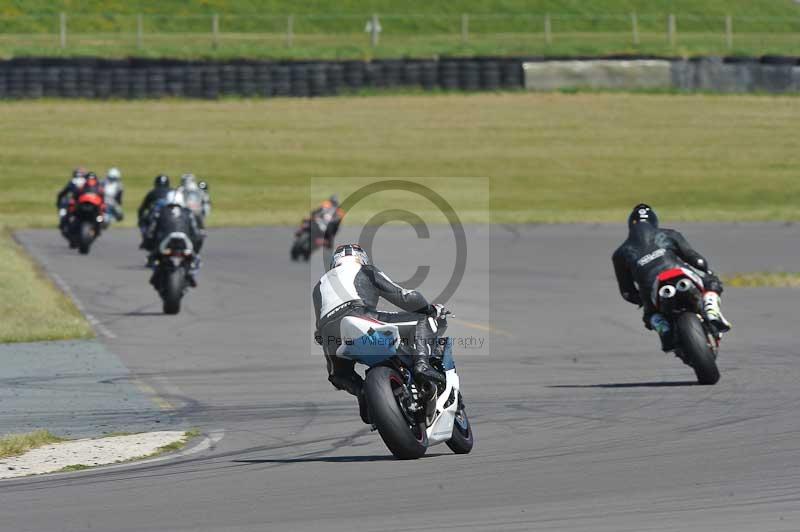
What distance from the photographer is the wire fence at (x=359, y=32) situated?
2172 inches

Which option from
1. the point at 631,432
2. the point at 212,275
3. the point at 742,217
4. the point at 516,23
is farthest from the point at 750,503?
the point at 516,23

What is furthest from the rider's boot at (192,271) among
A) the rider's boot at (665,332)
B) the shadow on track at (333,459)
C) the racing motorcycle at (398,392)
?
the racing motorcycle at (398,392)

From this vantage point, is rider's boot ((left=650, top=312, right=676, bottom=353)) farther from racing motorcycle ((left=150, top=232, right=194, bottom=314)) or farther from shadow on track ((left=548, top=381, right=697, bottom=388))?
racing motorcycle ((left=150, top=232, right=194, bottom=314))

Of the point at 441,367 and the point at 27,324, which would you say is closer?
the point at 441,367

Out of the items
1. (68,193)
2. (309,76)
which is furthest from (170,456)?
(309,76)

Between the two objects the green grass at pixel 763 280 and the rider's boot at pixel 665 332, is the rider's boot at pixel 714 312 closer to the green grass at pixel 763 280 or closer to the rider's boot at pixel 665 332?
the rider's boot at pixel 665 332

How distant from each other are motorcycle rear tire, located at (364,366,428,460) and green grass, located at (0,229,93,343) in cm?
911

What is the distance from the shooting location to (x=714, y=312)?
1379 cm

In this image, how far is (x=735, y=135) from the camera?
49.3m

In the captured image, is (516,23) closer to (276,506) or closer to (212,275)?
(212,275)

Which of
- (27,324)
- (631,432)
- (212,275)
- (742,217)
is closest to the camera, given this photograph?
(631,432)

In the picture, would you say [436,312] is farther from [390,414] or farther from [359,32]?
[359,32]

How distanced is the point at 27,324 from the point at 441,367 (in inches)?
398

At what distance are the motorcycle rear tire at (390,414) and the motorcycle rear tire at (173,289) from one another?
1133 cm
